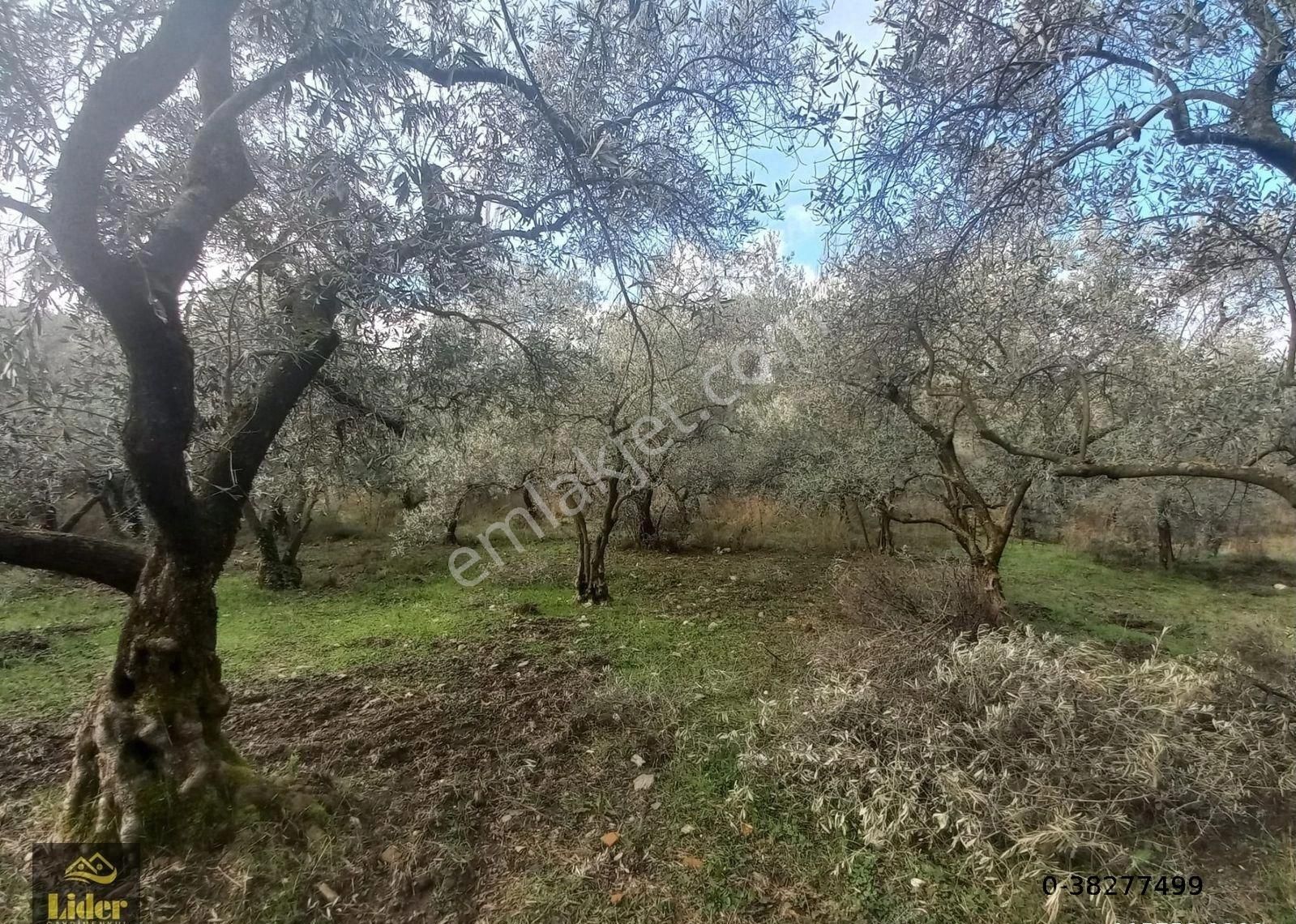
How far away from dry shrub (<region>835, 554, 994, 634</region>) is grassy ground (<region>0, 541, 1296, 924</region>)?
0.63 metres

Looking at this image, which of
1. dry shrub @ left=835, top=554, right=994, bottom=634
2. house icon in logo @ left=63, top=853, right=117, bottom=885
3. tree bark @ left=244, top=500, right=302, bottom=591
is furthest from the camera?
tree bark @ left=244, top=500, right=302, bottom=591

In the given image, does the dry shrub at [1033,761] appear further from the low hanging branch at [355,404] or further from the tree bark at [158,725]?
the low hanging branch at [355,404]

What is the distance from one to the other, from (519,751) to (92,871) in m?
2.17

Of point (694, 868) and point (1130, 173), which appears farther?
point (1130, 173)

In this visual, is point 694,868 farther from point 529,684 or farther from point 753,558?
point 753,558

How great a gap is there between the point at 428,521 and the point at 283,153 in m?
8.70

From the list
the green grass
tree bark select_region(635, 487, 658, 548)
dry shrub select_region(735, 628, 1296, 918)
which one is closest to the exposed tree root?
dry shrub select_region(735, 628, 1296, 918)

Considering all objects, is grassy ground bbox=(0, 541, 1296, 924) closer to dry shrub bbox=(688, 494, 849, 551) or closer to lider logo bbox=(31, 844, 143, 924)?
lider logo bbox=(31, 844, 143, 924)

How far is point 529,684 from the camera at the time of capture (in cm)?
506

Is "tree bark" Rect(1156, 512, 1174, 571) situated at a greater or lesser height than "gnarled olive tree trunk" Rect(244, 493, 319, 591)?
lesser

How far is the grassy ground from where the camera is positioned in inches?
99.1

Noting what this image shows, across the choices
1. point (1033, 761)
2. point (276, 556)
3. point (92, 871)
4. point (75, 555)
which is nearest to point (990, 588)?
point (1033, 761)

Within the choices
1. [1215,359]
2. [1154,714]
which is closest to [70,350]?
[1154,714]

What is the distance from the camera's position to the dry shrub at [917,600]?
5520 millimetres
